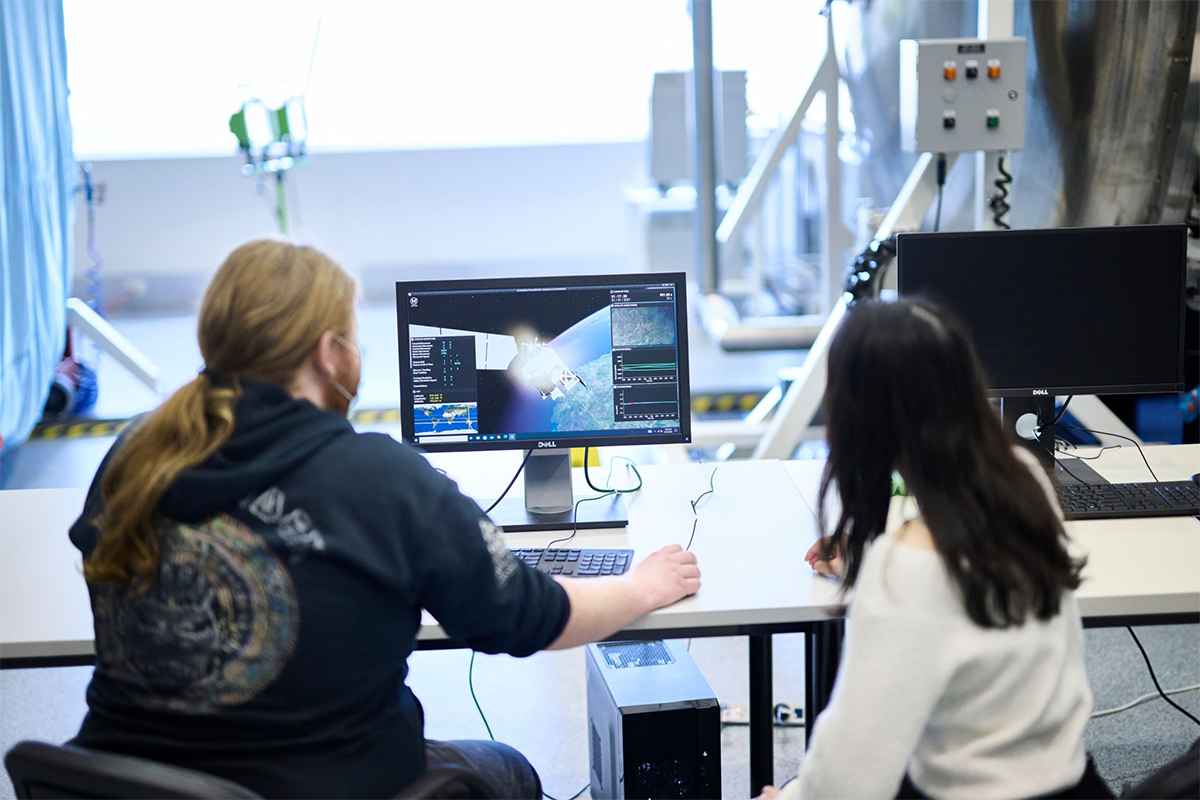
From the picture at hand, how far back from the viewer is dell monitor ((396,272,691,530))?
170 cm

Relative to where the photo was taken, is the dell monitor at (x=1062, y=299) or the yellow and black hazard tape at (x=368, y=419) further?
the yellow and black hazard tape at (x=368, y=419)

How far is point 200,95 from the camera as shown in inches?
254

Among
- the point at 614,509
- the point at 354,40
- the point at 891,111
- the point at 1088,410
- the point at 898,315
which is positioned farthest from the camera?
the point at 354,40

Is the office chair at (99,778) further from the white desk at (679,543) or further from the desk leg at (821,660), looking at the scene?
the desk leg at (821,660)

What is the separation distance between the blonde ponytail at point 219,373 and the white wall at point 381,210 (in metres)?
5.79

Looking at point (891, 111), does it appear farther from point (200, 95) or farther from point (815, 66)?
point (200, 95)

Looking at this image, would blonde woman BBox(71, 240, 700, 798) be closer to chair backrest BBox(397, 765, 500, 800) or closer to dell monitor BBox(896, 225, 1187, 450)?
chair backrest BBox(397, 765, 500, 800)

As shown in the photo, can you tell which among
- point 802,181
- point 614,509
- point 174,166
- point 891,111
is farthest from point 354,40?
point 614,509

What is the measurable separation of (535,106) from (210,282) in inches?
231

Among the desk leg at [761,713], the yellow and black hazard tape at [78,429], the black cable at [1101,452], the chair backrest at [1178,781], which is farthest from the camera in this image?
the yellow and black hazard tape at [78,429]

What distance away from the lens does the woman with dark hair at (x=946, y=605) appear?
3.31 ft

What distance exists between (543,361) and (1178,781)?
1005mm

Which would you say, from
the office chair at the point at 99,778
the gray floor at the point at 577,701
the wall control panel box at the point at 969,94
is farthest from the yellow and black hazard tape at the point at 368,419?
the office chair at the point at 99,778

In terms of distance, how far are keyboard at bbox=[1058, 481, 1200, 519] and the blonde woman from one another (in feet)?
3.25
